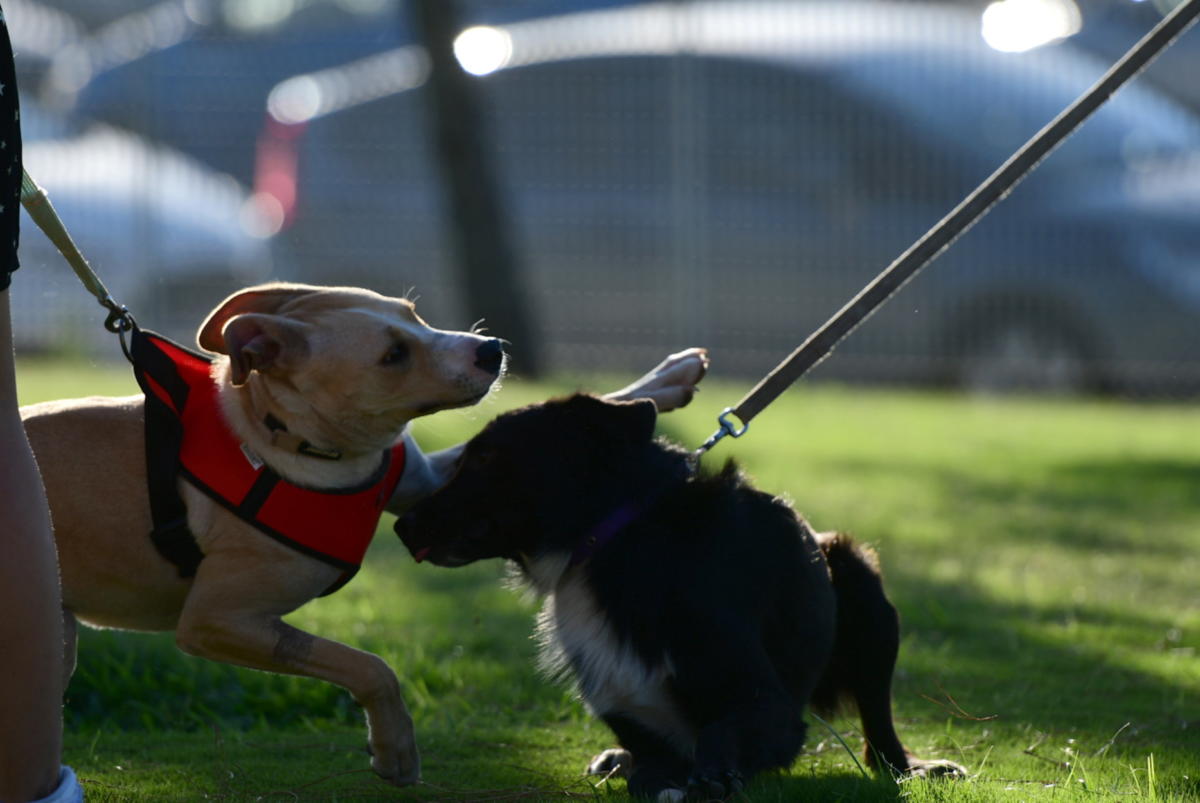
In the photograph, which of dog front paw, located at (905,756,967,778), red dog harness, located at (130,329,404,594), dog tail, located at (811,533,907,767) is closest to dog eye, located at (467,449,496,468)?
red dog harness, located at (130,329,404,594)

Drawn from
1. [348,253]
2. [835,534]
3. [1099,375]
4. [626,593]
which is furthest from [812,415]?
[626,593]

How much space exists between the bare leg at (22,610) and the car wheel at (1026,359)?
32.2ft

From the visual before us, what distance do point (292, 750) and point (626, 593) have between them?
1.10 metres

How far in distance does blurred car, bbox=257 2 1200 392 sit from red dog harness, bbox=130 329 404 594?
27.8 feet

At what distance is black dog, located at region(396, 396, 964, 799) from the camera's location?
3.29 meters

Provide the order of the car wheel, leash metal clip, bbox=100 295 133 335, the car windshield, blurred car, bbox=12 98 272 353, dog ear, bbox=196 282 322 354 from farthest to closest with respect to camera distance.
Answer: blurred car, bbox=12 98 272 353
the car wheel
the car windshield
dog ear, bbox=196 282 322 354
leash metal clip, bbox=100 295 133 335

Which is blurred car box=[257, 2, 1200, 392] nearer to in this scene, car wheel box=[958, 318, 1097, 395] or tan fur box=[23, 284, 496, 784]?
car wheel box=[958, 318, 1097, 395]

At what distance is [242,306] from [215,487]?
528mm

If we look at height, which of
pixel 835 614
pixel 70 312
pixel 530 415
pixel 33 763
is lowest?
pixel 70 312

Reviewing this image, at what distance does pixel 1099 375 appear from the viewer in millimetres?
11812

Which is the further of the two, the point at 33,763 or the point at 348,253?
the point at 348,253

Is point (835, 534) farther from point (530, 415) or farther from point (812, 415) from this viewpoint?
point (812, 415)

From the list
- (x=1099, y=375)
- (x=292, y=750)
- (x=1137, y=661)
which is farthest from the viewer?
(x=1099, y=375)

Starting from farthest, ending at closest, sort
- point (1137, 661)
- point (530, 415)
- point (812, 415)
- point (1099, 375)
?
point (1099, 375)
point (812, 415)
point (1137, 661)
point (530, 415)
